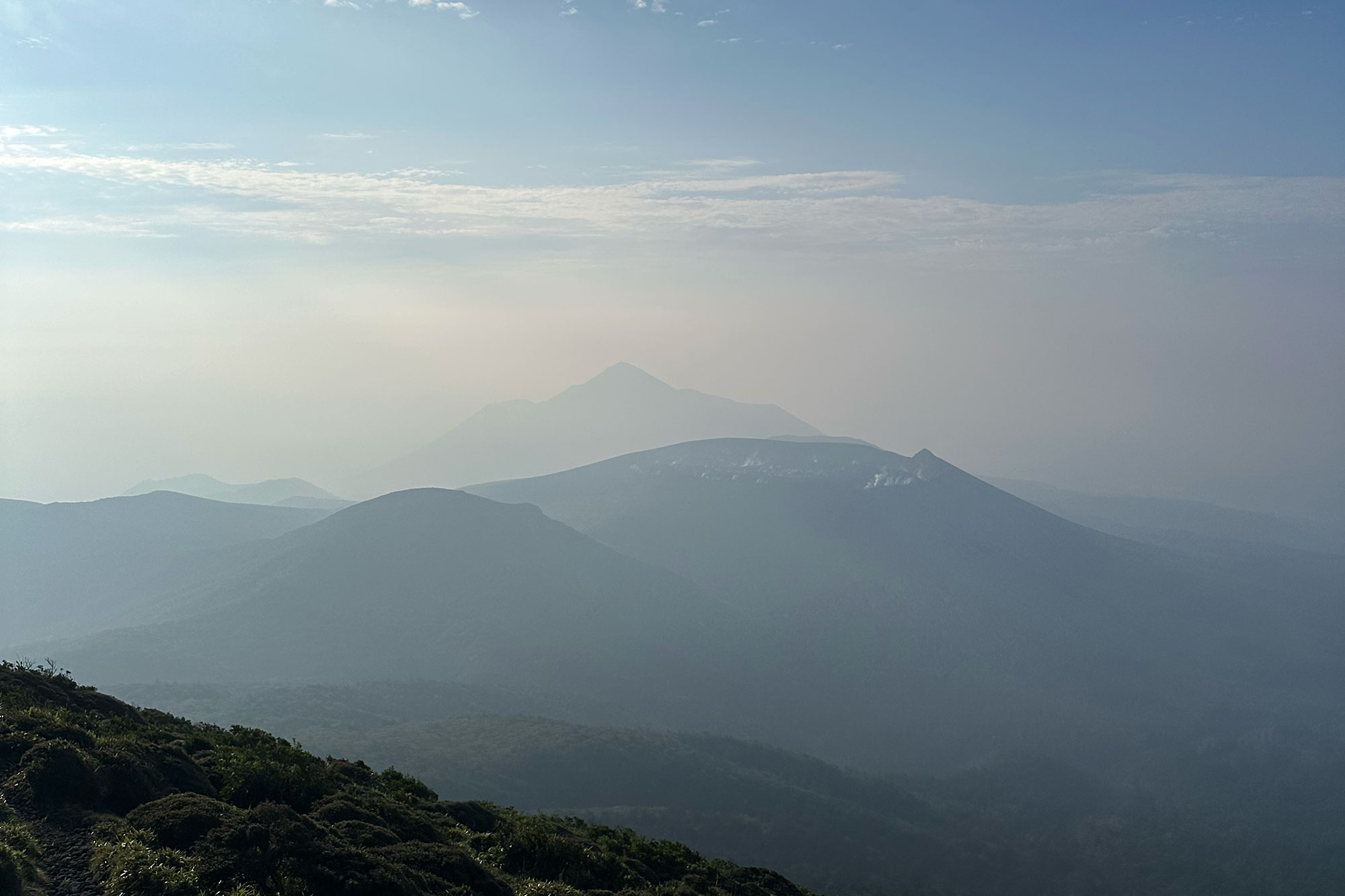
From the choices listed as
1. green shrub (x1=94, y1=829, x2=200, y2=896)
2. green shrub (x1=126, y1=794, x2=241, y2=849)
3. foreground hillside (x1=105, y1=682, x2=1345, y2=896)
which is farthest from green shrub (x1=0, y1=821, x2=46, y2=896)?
foreground hillside (x1=105, y1=682, x2=1345, y2=896)

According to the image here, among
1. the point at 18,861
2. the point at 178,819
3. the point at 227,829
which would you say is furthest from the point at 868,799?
the point at 18,861

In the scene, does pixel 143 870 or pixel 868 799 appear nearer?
pixel 143 870

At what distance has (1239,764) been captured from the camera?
16412 centimetres

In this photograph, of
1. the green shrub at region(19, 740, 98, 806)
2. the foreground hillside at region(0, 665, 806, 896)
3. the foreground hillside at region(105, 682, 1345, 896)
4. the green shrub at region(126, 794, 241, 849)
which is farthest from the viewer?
the foreground hillside at region(105, 682, 1345, 896)

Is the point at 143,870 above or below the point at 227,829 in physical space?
above

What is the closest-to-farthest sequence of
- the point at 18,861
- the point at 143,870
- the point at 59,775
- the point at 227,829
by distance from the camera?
1. the point at 18,861
2. the point at 143,870
3. the point at 227,829
4. the point at 59,775

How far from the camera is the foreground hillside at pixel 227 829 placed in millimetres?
16812

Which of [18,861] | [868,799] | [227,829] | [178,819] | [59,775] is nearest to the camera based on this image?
[18,861]

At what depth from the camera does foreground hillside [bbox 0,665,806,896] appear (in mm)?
16812

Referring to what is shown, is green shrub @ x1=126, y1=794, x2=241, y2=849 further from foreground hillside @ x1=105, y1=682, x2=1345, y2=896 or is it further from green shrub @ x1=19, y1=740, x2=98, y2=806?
foreground hillside @ x1=105, y1=682, x2=1345, y2=896

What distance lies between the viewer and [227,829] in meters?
18.7

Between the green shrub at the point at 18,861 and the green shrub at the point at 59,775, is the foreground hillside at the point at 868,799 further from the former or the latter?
the green shrub at the point at 18,861

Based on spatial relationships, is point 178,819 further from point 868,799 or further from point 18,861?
point 868,799

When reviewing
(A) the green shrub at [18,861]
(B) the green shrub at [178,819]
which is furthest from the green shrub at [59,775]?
(A) the green shrub at [18,861]
